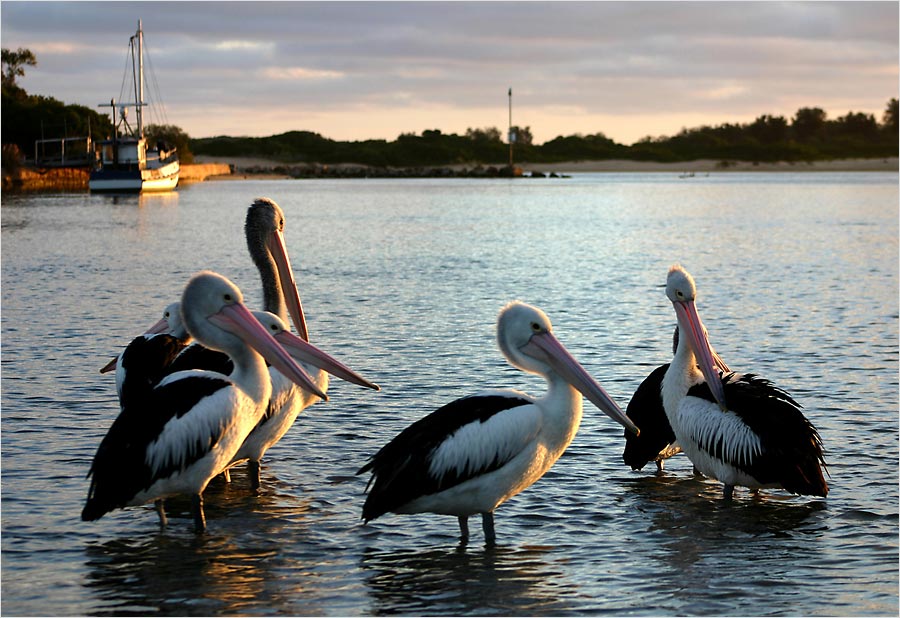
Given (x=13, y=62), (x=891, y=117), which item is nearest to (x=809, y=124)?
(x=891, y=117)

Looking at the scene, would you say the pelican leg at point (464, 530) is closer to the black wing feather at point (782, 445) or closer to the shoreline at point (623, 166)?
the black wing feather at point (782, 445)

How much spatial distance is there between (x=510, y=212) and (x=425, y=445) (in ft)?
115

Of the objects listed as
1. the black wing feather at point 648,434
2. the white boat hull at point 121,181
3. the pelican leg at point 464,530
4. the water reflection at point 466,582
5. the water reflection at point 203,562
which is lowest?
the water reflection at point 466,582

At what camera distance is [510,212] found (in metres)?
39.7

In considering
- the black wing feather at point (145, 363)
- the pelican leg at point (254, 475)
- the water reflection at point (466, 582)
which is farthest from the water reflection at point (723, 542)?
the black wing feather at point (145, 363)

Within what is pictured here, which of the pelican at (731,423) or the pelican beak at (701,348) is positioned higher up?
the pelican beak at (701,348)

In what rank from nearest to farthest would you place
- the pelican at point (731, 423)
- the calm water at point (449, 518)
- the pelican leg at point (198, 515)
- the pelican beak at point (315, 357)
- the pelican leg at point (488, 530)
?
1. the calm water at point (449, 518)
2. the pelican leg at point (488, 530)
3. the pelican leg at point (198, 515)
4. the pelican beak at point (315, 357)
5. the pelican at point (731, 423)

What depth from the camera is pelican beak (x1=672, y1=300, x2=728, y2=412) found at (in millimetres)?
5863

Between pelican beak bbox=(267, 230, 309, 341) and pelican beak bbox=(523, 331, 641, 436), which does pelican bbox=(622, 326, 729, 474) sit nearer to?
pelican beak bbox=(523, 331, 641, 436)

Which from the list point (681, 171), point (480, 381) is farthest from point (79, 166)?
point (681, 171)

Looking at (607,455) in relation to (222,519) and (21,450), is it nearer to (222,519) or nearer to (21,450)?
(222,519)

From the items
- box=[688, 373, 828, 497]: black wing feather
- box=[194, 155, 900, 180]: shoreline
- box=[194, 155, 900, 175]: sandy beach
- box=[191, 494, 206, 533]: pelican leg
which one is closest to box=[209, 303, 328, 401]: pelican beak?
box=[191, 494, 206, 533]: pelican leg

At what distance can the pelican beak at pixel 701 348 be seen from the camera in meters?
5.86

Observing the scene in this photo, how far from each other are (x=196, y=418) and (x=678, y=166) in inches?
4697
